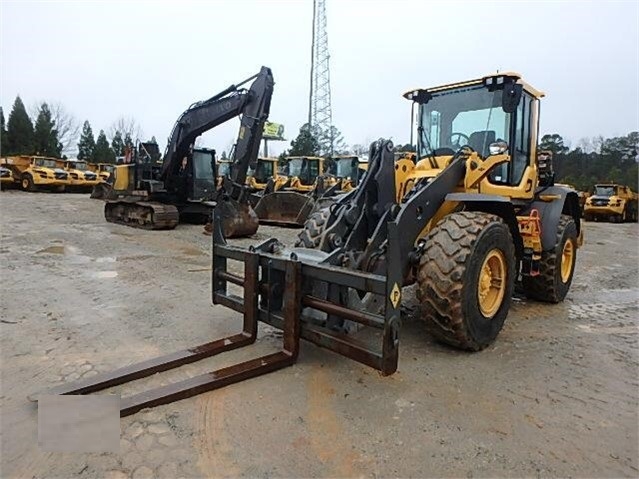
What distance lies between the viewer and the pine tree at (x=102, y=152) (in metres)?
49.6

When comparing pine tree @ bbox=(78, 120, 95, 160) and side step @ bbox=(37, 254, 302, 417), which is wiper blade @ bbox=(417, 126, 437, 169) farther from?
pine tree @ bbox=(78, 120, 95, 160)

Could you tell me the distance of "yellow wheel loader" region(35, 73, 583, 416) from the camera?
10.2 ft

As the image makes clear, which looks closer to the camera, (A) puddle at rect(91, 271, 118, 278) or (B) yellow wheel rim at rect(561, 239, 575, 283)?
(B) yellow wheel rim at rect(561, 239, 575, 283)

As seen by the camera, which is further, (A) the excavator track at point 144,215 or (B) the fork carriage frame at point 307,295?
(A) the excavator track at point 144,215

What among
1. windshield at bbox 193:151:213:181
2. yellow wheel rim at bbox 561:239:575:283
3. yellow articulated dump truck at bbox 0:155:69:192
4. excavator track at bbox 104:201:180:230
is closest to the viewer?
yellow wheel rim at bbox 561:239:575:283

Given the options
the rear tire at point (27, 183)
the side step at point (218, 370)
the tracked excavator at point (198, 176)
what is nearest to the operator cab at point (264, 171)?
the tracked excavator at point (198, 176)

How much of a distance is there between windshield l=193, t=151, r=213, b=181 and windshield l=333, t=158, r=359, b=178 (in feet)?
17.8

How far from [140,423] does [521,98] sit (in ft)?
15.2

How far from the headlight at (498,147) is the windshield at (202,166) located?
10259 mm

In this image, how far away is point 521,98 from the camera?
4977 millimetres

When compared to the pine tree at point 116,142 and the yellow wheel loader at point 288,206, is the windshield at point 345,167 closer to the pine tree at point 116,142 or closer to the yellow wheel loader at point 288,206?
the yellow wheel loader at point 288,206

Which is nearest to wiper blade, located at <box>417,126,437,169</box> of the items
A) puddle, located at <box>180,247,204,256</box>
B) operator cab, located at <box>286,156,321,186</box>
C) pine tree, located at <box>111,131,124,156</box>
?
puddle, located at <box>180,247,204,256</box>

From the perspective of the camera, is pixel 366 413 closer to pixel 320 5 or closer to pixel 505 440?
pixel 505 440

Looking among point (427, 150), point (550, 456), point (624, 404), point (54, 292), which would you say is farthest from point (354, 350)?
point (54, 292)
